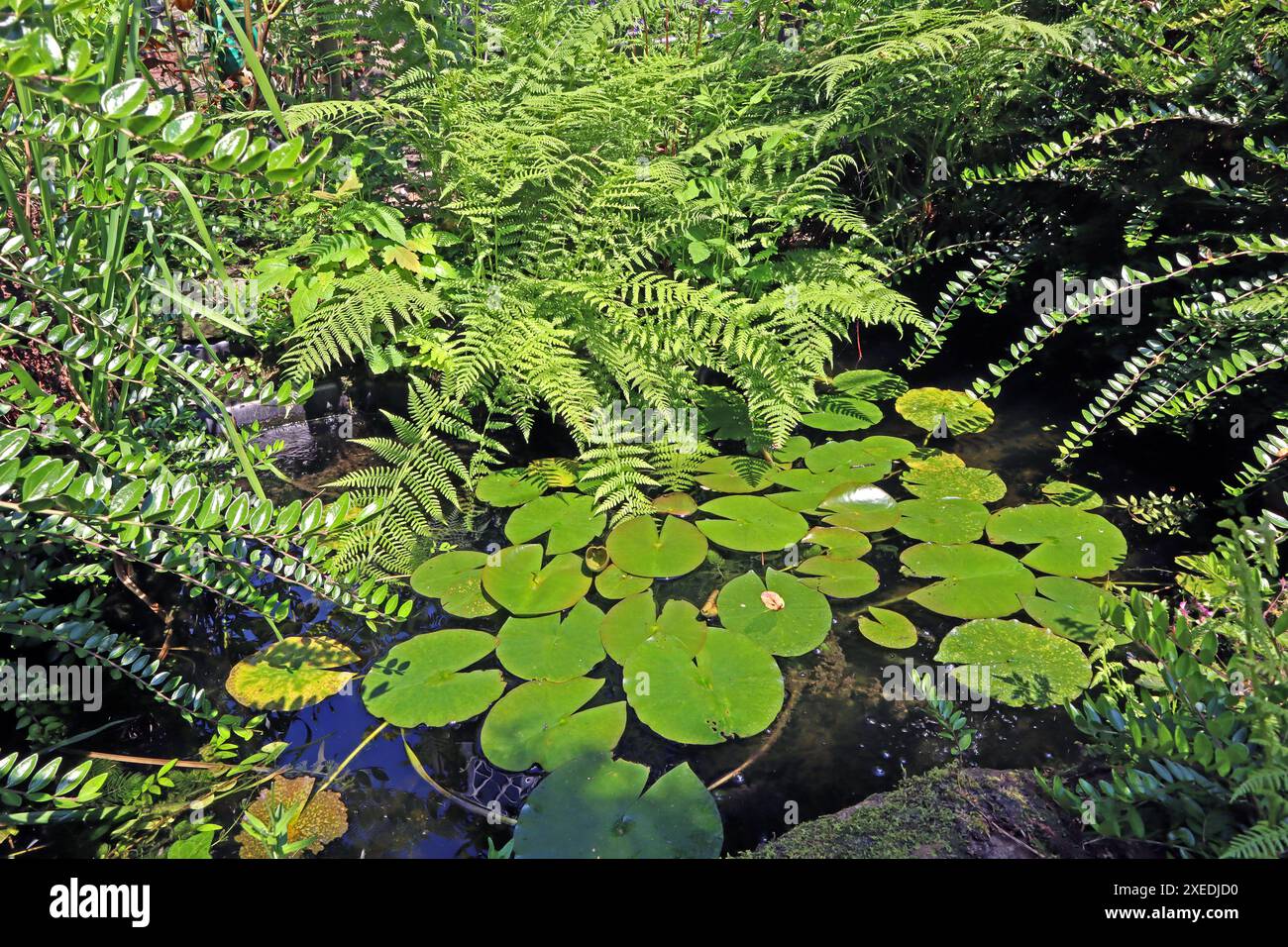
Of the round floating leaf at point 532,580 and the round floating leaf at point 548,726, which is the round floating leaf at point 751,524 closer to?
the round floating leaf at point 532,580

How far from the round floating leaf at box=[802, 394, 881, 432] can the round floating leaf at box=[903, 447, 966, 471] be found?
233mm

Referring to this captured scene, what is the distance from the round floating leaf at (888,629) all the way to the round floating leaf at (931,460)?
2.34 ft

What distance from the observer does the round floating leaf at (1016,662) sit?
1.70 m

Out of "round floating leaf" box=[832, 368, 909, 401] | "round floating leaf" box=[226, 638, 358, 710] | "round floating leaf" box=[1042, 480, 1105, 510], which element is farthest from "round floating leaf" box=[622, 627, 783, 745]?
"round floating leaf" box=[832, 368, 909, 401]

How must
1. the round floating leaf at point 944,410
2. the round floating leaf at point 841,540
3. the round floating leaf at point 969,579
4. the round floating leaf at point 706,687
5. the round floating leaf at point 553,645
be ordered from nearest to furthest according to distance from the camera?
the round floating leaf at point 706,687 → the round floating leaf at point 553,645 → the round floating leaf at point 969,579 → the round floating leaf at point 841,540 → the round floating leaf at point 944,410

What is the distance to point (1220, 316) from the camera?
1925 millimetres

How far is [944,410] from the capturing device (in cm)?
277

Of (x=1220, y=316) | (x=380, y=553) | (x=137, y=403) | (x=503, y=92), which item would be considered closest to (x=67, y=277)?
(x=137, y=403)

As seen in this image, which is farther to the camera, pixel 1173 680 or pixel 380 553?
Answer: pixel 380 553

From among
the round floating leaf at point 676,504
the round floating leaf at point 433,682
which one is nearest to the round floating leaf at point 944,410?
the round floating leaf at point 676,504

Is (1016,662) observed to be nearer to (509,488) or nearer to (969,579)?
(969,579)

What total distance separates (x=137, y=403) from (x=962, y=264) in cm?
311

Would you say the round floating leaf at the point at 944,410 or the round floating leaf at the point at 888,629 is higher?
the round floating leaf at the point at 944,410

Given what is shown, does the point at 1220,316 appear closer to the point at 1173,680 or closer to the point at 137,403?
the point at 1173,680
